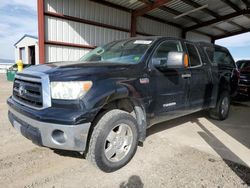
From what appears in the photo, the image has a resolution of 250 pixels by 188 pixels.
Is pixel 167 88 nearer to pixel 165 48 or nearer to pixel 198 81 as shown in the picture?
pixel 165 48

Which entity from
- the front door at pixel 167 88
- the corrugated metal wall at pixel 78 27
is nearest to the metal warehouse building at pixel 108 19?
the corrugated metal wall at pixel 78 27

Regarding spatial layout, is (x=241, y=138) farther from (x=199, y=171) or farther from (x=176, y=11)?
(x=176, y=11)

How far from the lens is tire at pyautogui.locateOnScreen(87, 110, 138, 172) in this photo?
8.44 ft

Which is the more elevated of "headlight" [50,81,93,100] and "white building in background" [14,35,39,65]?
"white building in background" [14,35,39,65]

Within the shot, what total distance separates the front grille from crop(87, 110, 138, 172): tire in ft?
2.49

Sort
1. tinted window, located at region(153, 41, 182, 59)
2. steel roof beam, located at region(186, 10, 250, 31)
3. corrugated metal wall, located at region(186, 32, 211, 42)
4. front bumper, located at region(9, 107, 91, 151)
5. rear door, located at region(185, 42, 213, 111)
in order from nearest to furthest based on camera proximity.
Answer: front bumper, located at region(9, 107, 91, 151)
tinted window, located at region(153, 41, 182, 59)
rear door, located at region(185, 42, 213, 111)
steel roof beam, located at region(186, 10, 250, 31)
corrugated metal wall, located at region(186, 32, 211, 42)

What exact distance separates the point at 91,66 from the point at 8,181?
1.68m

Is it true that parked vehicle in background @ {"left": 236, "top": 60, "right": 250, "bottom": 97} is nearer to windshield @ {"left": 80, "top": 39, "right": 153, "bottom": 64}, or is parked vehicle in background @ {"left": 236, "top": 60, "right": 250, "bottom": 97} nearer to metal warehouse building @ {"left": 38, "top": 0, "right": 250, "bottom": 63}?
metal warehouse building @ {"left": 38, "top": 0, "right": 250, "bottom": 63}

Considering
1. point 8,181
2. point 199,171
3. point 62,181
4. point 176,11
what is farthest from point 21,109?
point 176,11

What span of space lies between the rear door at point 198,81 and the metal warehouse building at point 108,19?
6659 mm

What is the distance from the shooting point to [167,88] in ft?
11.6

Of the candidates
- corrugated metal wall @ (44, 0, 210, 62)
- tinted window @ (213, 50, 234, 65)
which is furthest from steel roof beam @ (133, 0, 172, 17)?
tinted window @ (213, 50, 234, 65)

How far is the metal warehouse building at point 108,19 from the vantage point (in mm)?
9414

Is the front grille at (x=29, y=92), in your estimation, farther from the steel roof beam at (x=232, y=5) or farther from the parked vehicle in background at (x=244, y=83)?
the steel roof beam at (x=232, y=5)
